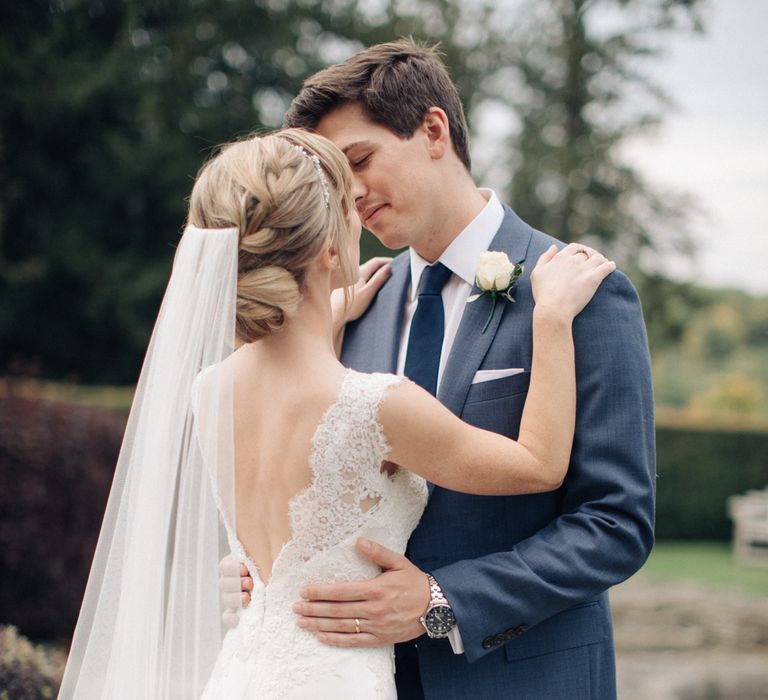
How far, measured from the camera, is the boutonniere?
8.60 ft

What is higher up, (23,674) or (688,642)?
(23,674)

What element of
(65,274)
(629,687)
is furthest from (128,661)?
(65,274)

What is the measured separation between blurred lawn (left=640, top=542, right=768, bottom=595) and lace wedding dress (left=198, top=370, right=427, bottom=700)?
435 inches

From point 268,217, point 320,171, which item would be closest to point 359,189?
point 320,171

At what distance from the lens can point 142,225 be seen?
17.9 m

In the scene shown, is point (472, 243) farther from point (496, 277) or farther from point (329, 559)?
point (329, 559)

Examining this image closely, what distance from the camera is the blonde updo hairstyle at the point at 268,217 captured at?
89.1 inches

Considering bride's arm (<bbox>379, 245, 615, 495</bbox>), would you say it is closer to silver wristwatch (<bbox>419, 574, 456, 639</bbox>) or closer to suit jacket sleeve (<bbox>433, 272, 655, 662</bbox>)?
suit jacket sleeve (<bbox>433, 272, 655, 662</bbox>)

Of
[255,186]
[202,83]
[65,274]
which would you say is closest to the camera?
[255,186]

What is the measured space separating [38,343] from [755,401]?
22314mm

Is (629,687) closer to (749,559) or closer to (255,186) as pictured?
(255,186)

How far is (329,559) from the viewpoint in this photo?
234cm

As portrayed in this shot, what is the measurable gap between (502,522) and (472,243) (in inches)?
34.9

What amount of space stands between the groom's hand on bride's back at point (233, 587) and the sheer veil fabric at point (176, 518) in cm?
8
